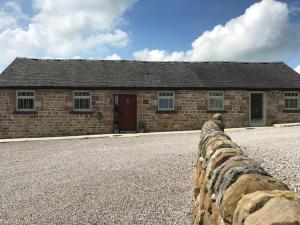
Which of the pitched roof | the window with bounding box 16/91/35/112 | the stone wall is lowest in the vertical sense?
the stone wall

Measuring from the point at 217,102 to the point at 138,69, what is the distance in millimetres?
5806

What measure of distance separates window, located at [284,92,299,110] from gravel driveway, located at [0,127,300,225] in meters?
12.7

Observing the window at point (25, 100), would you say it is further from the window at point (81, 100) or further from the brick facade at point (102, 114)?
the window at point (81, 100)

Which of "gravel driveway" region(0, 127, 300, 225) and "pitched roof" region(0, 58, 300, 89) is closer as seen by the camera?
"gravel driveway" region(0, 127, 300, 225)

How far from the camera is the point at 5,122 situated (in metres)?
18.8

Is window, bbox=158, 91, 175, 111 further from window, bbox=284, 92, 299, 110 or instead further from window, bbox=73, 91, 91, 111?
window, bbox=284, 92, 299, 110

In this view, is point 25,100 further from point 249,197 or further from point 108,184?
point 249,197

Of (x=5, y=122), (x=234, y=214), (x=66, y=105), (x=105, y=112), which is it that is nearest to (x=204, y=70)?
(x=105, y=112)

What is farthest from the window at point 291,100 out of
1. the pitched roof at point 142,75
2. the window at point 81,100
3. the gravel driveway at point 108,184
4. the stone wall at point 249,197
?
the stone wall at point 249,197

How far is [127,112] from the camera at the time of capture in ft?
65.7

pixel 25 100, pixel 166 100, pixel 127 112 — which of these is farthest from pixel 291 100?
pixel 25 100

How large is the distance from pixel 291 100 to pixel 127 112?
441 inches

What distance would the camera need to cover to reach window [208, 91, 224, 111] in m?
20.7

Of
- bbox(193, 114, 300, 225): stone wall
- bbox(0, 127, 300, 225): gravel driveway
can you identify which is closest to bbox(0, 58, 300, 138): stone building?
bbox(0, 127, 300, 225): gravel driveway
